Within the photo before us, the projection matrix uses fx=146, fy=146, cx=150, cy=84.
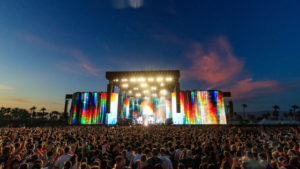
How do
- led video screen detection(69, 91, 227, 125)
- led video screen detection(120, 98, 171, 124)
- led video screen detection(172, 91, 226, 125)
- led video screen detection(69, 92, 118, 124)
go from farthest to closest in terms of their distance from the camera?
led video screen detection(120, 98, 171, 124) → led video screen detection(69, 92, 118, 124) → led video screen detection(69, 91, 227, 125) → led video screen detection(172, 91, 226, 125)

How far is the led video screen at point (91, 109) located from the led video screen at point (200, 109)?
14890mm

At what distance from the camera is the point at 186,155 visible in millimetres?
4980

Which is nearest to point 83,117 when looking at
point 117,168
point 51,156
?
point 51,156

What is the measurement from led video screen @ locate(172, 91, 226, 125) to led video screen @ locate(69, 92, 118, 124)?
1489 centimetres

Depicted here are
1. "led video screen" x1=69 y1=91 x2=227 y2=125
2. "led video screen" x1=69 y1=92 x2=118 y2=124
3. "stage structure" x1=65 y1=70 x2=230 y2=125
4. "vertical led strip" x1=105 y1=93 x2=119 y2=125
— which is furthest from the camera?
"led video screen" x1=69 y1=92 x2=118 y2=124

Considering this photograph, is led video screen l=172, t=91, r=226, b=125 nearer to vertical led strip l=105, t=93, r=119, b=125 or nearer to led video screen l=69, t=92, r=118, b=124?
vertical led strip l=105, t=93, r=119, b=125

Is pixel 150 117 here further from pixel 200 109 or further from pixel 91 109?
pixel 91 109

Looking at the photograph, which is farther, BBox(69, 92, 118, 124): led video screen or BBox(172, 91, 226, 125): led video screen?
BBox(69, 92, 118, 124): led video screen

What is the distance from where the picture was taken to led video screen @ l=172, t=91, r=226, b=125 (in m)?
32.6

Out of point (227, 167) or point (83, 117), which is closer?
point (227, 167)

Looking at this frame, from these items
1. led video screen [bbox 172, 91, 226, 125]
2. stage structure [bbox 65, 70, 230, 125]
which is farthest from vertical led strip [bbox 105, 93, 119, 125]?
led video screen [bbox 172, 91, 226, 125]

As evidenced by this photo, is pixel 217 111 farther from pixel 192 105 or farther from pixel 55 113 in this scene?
pixel 55 113

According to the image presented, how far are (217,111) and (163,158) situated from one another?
3267 centimetres

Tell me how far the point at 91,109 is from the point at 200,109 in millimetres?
26716
